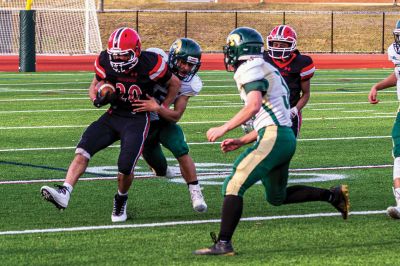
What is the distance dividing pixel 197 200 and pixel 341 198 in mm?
1333

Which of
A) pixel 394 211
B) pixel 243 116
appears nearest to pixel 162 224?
pixel 243 116

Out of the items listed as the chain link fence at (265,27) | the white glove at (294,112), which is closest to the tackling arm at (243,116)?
the white glove at (294,112)

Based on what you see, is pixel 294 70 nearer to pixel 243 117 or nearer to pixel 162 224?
pixel 162 224

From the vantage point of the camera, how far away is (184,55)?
29.9 ft

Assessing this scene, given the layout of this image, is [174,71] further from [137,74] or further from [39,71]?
[39,71]

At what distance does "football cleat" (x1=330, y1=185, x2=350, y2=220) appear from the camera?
27.2ft

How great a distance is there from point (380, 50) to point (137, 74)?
3670cm

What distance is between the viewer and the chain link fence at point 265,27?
45781 millimetres

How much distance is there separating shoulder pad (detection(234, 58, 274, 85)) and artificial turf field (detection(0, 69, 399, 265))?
1159mm

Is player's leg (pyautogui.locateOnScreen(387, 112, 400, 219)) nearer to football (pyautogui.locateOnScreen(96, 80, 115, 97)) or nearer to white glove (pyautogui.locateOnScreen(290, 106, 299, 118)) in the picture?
white glove (pyautogui.locateOnScreen(290, 106, 299, 118))

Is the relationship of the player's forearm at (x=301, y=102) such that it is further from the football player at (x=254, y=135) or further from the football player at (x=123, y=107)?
the football player at (x=254, y=135)

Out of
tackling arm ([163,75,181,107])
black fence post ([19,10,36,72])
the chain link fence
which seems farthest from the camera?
the chain link fence

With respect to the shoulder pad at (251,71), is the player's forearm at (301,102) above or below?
below

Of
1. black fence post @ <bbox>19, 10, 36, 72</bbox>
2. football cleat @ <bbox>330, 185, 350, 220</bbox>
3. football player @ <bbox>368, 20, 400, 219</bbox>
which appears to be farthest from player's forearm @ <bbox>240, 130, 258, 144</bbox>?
black fence post @ <bbox>19, 10, 36, 72</bbox>
